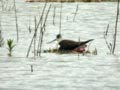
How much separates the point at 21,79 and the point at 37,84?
0.38 metres

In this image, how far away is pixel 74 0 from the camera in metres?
20.6

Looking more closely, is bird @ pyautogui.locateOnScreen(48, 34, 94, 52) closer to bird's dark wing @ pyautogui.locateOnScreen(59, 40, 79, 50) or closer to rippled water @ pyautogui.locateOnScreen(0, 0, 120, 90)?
bird's dark wing @ pyautogui.locateOnScreen(59, 40, 79, 50)

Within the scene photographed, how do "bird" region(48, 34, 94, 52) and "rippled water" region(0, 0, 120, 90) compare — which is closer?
"rippled water" region(0, 0, 120, 90)

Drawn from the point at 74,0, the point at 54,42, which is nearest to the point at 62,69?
the point at 54,42

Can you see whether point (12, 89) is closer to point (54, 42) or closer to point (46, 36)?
point (54, 42)

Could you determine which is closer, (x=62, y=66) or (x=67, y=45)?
(x=62, y=66)

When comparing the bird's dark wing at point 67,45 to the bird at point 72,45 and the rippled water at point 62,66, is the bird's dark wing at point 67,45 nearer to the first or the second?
the bird at point 72,45

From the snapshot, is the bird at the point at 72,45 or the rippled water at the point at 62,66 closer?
the rippled water at the point at 62,66

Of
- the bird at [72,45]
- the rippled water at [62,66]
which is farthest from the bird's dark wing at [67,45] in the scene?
the rippled water at [62,66]

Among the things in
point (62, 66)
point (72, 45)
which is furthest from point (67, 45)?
point (62, 66)

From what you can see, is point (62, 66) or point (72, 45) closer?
point (62, 66)

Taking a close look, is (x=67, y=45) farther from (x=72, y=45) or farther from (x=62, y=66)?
(x=62, y=66)

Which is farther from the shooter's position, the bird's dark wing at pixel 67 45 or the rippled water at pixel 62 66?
the bird's dark wing at pixel 67 45

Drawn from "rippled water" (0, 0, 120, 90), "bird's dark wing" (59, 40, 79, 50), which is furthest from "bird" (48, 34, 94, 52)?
"rippled water" (0, 0, 120, 90)
